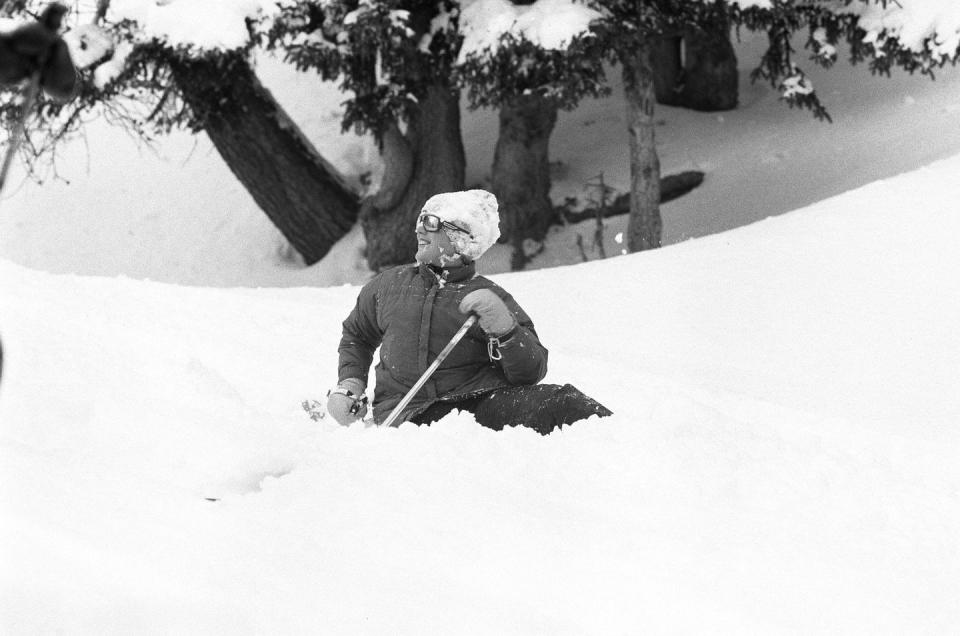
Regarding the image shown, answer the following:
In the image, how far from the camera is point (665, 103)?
14883mm

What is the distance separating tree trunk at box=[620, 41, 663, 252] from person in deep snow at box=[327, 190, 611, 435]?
6.62 metres

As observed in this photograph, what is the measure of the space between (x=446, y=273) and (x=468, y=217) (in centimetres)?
21

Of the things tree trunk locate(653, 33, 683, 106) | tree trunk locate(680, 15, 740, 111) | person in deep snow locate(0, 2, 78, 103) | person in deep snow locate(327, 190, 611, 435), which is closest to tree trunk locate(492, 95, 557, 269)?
tree trunk locate(680, 15, 740, 111)

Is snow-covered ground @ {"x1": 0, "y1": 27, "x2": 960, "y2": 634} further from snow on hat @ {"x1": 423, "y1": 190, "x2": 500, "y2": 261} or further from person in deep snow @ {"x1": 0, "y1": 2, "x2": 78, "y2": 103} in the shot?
person in deep snow @ {"x1": 0, "y1": 2, "x2": 78, "y2": 103}

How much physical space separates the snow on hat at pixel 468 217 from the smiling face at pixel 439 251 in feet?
0.06

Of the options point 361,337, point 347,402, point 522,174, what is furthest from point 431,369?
point 522,174

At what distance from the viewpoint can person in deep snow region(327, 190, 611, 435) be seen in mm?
4230

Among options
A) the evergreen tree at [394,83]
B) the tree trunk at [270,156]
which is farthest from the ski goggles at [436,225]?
the tree trunk at [270,156]

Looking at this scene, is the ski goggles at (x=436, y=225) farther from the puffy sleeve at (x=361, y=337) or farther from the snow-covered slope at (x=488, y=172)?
the snow-covered slope at (x=488, y=172)

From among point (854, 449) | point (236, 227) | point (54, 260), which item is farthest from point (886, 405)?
point (54, 260)

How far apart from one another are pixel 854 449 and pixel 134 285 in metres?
4.48

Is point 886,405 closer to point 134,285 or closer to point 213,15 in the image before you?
point 134,285

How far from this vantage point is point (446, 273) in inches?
175

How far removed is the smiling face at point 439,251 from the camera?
4.41 metres
